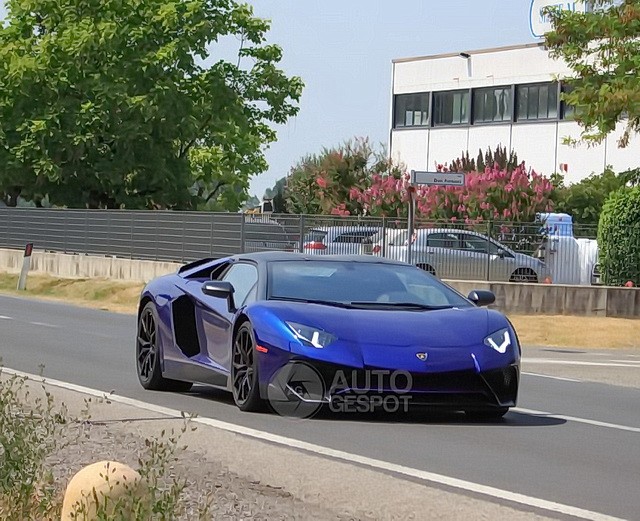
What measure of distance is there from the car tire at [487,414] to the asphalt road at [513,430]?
0.27ft

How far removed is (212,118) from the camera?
6022cm

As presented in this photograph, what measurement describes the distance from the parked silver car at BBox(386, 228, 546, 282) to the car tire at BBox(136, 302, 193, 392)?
1699cm

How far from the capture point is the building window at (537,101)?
7294 cm

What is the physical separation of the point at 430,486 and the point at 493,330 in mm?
3327

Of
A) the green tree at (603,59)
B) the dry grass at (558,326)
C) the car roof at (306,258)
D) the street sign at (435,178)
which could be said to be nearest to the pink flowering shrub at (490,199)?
the dry grass at (558,326)

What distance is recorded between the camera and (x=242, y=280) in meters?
13.0

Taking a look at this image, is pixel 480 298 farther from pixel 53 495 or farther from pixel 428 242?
pixel 428 242

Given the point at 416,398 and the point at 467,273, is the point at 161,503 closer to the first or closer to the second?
the point at 416,398

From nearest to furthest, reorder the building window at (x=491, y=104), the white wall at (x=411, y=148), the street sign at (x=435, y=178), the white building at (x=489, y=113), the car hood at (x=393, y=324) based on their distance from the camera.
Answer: the car hood at (x=393, y=324), the street sign at (x=435, y=178), the white building at (x=489, y=113), the building window at (x=491, y=104), the white wall at (x=411, y=148)

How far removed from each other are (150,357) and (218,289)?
162cm

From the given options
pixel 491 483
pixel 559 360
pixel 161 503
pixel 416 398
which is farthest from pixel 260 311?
pixel 559 360

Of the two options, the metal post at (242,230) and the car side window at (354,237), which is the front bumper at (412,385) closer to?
the car side window at (354,237)

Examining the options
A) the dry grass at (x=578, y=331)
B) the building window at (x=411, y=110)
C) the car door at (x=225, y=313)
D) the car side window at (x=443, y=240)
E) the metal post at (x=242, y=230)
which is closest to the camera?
the car door at (x=225, y=313)

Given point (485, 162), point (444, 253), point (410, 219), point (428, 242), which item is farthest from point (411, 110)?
point (410, 219)
